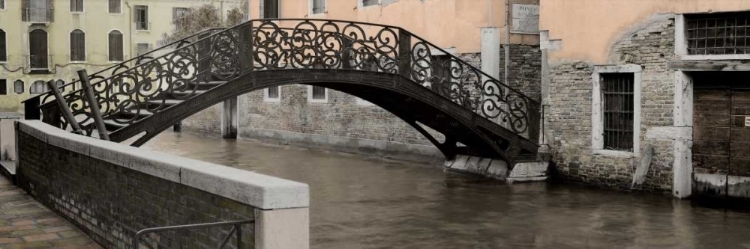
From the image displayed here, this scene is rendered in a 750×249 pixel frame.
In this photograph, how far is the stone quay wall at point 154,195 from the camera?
5395 mm

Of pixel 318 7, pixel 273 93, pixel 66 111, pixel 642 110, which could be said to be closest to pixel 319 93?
pixel 318 7

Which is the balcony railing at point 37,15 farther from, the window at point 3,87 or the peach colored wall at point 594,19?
the peach colored wall at point 594,19

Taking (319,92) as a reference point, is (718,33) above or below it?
above

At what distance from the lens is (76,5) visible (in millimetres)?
40781

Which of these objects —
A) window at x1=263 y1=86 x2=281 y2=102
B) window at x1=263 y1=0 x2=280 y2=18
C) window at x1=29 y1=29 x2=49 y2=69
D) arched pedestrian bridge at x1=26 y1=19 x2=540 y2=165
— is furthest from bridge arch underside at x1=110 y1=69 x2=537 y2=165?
window at x1=29 y1=29 x2=49 y2=69

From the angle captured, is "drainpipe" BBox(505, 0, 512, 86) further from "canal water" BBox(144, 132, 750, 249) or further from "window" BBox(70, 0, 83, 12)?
"window" BBox(70, 0, 83, 12)

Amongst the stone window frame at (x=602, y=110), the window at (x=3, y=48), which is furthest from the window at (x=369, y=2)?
the window at (x=3, y=48)

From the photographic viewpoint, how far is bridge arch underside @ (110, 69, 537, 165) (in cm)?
1176

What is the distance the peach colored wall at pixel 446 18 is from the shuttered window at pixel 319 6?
1.62m

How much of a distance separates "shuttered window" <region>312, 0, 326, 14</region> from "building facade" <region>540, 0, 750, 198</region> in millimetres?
8329

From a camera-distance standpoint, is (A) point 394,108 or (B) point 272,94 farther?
(B) point 272,94

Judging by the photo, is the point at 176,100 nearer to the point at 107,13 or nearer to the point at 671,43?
the point at 671,43

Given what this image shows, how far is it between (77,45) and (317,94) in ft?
73.3

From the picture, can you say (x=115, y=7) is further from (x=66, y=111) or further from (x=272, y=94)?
(x=66, y=111)
